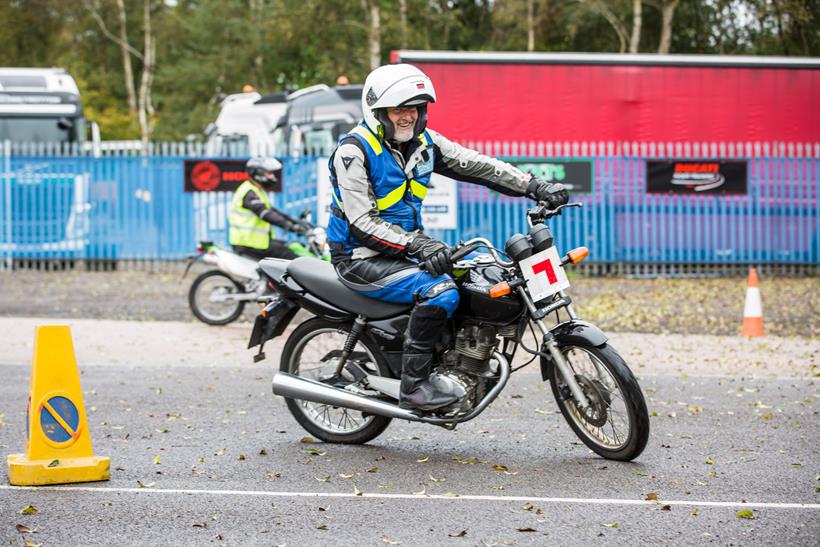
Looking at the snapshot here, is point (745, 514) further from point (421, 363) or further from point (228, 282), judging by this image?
point (228, 282)

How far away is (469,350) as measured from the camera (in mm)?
6477

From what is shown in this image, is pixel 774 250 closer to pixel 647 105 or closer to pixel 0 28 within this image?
pixel 647 105

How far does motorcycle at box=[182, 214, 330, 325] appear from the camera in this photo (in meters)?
12.8

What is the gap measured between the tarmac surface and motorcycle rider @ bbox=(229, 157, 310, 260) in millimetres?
3230

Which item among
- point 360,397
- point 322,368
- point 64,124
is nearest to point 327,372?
point 322,368

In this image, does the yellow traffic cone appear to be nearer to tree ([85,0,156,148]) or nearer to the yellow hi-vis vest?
the yellow hi-vis vest

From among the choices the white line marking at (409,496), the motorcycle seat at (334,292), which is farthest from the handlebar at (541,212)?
the white line marking at (409,496)

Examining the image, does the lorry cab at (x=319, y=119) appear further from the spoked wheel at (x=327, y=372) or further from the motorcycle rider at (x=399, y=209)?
the motorcycle rider at (x=399, y=209)

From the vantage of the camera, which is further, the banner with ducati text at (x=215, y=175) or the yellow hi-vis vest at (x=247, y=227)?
the banner with ducati text at (x=215, y=175)

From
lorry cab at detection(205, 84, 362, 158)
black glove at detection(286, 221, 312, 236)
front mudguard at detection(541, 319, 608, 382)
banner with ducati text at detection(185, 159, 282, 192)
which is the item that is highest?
lorry cab at detection(205, 84, 362, 158)

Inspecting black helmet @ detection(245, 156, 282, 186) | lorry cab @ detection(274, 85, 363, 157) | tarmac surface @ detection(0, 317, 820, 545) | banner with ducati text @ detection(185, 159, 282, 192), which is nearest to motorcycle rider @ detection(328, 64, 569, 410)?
tarmac surface @ detection(0, 317, 820, 545)

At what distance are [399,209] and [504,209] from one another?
13.4 m

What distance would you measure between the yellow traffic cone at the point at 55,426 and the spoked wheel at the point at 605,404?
2358 millimetres

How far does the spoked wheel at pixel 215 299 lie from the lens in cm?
1308
